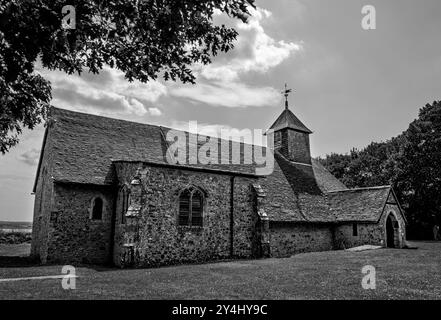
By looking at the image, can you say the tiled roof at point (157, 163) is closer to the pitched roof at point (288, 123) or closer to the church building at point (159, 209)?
the church building at point (159, 209)

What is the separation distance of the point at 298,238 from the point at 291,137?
33.2 ft

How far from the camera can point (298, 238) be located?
24078 mm

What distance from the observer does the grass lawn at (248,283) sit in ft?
31.0

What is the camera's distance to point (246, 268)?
15.6 m

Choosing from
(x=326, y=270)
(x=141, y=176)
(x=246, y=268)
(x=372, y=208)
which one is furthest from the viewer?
(x=372, y=208)

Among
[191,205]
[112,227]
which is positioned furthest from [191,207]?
[112,227]

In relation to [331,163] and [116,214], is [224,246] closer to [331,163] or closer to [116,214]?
[116,214]

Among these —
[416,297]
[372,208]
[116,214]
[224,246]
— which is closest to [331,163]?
[372,208]

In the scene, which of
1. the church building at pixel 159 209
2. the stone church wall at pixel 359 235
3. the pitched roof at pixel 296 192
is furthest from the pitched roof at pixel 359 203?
the pitched roof at pixel 296 192

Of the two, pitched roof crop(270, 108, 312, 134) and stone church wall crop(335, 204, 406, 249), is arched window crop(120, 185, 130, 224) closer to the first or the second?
stone church wall crop(335, 204, 406, 249)

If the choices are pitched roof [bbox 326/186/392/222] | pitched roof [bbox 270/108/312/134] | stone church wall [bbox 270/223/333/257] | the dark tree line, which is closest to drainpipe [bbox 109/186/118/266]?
stone church wall [bbox 270/223/333/257]

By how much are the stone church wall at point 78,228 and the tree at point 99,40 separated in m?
9.90

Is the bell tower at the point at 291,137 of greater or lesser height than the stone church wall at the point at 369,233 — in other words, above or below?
above
